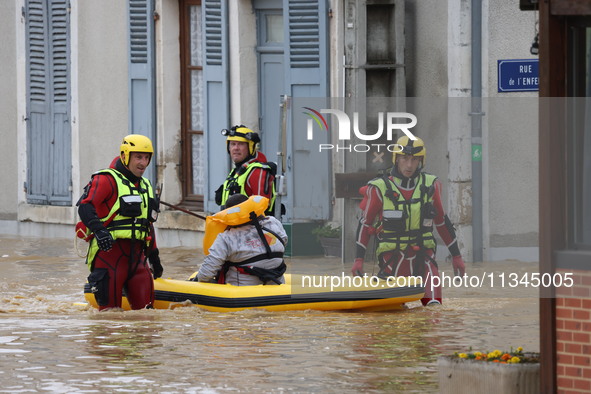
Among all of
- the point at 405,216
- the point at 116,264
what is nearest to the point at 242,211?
the point at 116,264

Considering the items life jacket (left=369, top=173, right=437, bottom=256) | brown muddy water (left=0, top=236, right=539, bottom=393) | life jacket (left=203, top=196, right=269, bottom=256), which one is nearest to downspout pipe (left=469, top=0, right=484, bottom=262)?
brown muddy water (left=0, top=236, right=539, bottom=393)

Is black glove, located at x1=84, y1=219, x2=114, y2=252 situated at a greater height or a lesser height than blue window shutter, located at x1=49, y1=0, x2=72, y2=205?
lesser

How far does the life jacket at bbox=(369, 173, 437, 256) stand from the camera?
12.4 meters

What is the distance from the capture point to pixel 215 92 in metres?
19.6

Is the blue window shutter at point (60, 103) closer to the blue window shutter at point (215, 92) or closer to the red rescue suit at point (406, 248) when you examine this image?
the blue window shutter at point (215, 92)

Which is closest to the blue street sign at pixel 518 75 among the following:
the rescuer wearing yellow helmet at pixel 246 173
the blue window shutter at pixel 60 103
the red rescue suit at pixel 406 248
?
the rescuer wearing yellow helmet at pixel 246 173

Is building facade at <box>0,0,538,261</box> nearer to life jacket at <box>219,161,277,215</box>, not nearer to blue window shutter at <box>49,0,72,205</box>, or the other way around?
blue window shutter at <box>49,0,72,205</box>

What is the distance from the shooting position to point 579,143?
8.13m

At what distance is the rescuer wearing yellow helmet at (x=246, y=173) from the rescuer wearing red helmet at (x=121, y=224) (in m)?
1.24

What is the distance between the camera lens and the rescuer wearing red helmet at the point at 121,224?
12.6m

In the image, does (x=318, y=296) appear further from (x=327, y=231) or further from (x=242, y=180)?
(x=327, y=231)

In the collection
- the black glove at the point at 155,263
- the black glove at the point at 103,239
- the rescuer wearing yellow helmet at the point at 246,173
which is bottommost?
the black glove at the point at 155,263

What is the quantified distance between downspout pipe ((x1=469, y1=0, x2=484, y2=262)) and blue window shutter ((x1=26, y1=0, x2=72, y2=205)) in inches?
267

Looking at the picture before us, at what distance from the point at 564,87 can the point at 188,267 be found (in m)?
10.3
